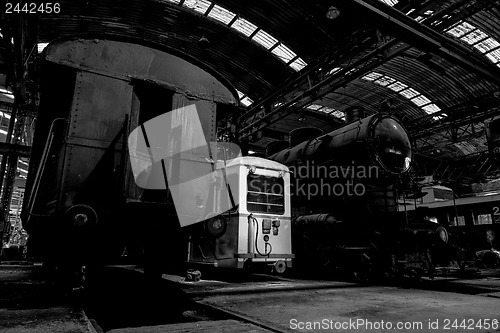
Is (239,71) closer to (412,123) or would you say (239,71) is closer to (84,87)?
(412,123)

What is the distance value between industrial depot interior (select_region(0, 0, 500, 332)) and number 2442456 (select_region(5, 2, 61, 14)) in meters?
0.06

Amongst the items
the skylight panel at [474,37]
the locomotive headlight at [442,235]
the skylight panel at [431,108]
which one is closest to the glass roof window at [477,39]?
the skylight panel at [474,37]

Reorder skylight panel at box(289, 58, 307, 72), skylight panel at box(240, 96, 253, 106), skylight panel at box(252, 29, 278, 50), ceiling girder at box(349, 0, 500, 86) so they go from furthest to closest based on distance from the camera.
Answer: skylight panel at box(240, 96, 253, 106), skylight panel at box(289, 58, 307, 72), skylight panel at box(252, 29, 278, 50), ceiling girder at box(349, 0, 500, 86)

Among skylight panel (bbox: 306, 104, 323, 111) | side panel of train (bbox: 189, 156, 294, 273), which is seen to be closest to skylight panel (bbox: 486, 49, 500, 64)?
skylight panel (bbox: 306, 104, 323, 111)

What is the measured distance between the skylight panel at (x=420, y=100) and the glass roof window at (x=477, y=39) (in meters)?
3.32

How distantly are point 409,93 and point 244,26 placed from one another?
29.9ft

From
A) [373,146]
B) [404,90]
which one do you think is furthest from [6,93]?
[404,90]

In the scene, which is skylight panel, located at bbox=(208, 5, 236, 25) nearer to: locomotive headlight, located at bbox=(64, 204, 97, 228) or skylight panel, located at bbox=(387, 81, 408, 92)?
skylight panel, located at bbox=(387, 81, 408, 92)

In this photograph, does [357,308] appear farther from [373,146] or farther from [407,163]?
[407,163]

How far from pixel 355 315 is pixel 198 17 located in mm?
11307

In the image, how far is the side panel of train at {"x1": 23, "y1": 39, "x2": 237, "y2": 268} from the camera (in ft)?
12.7

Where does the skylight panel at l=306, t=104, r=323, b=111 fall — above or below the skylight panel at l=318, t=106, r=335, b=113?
above

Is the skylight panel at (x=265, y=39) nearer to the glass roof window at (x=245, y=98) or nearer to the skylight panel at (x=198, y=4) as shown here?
the skylight panel at (x=198, y=4)

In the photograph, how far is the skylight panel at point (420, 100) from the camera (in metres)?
15.9
